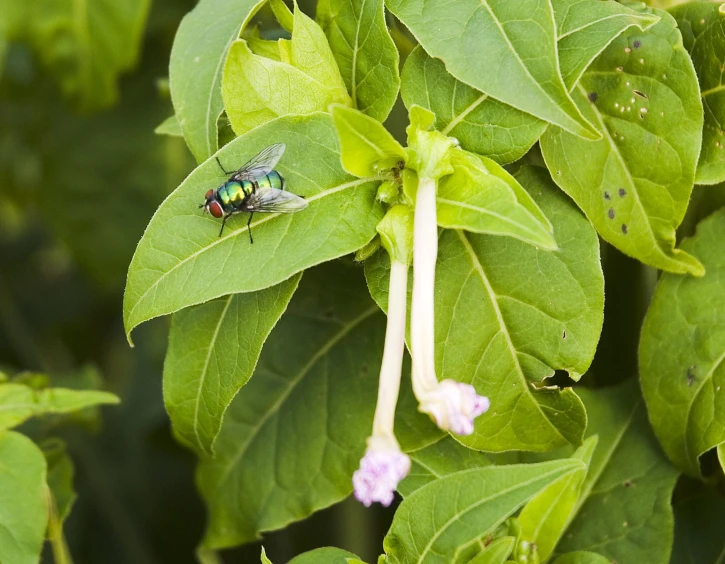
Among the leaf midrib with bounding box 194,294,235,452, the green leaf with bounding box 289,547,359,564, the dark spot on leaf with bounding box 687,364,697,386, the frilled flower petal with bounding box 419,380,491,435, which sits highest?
the frilled flower petal with bounding box 419,380,491,435

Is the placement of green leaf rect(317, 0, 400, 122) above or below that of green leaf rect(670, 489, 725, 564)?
above

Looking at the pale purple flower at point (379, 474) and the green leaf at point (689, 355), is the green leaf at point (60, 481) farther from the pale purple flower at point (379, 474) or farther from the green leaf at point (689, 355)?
the green leaf at point (689, 355)

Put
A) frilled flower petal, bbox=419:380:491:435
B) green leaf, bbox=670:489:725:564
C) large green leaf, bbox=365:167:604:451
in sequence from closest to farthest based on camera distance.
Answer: frilled flower petal, bbox=419:380:491:435
large green leaf, bbox=365:167:604:451
green leaf, bbox=670:489:725:564

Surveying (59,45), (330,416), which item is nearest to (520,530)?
(330,416)

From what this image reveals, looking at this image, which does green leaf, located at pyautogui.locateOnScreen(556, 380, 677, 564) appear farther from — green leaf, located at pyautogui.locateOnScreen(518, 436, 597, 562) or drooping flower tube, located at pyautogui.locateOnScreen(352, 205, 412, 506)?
drooping flower tube, located at pyautogui.locateOnScreen(352, 205, 412, 506)

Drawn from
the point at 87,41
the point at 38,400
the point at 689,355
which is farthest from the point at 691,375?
the point at 87,41

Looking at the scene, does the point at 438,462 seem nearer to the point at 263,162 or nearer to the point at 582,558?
the point at 582,558

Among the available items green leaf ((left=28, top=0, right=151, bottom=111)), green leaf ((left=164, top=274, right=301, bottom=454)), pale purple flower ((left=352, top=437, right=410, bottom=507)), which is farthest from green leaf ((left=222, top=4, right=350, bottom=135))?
green leaf ((left=28, top=0, right=151, bottom=111))

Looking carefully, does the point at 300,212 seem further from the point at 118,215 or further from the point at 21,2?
the point at 118,215
